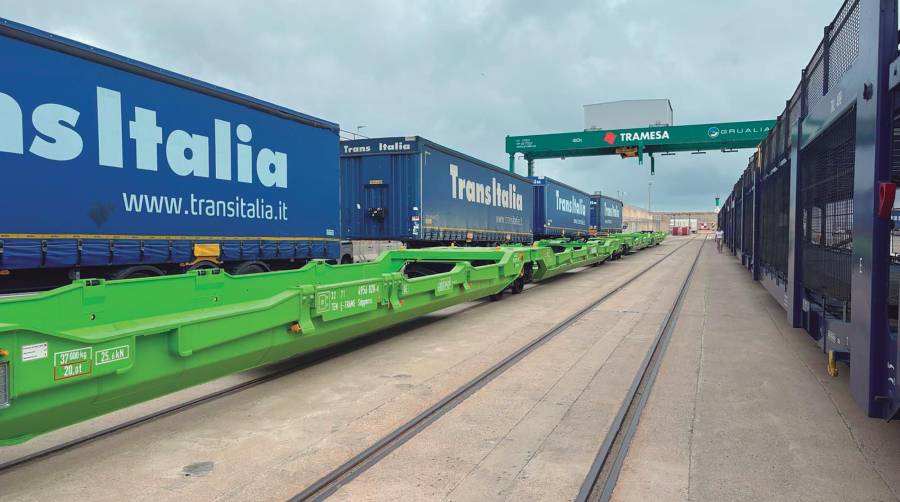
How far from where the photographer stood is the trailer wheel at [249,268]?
9992 mm

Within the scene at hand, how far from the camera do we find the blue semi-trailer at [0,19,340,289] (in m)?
6.70

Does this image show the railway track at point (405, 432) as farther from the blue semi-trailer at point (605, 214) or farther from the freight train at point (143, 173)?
the blue semi-trailer at point (605, 214)

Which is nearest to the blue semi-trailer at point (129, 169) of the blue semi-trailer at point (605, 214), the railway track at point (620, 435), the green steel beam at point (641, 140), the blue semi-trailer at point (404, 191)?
the blue semi-trailer at point (404, 191)

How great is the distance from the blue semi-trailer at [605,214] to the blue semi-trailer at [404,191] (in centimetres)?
2147

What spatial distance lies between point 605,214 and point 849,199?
36762mm

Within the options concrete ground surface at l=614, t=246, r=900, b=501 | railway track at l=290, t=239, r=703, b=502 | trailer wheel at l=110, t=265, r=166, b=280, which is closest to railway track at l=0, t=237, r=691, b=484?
railway track at l=290, t=239, r=703, b=502

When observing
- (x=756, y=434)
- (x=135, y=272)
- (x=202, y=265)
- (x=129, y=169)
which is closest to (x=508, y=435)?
(x=756, y=434)

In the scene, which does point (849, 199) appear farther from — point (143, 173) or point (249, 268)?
point (249, 268)

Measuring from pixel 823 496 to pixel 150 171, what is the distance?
8815 mm

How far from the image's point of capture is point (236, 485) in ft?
10.7

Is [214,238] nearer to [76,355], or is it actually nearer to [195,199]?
[195,199]

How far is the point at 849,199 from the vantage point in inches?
179

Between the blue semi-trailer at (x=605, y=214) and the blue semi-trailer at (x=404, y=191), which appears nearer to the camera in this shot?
the blue semi-trailer at (x=404, y=191)

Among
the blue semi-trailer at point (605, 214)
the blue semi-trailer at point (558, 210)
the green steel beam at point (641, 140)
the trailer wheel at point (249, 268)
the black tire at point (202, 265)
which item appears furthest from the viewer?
the blue semi-trailer at point (605, 214)
